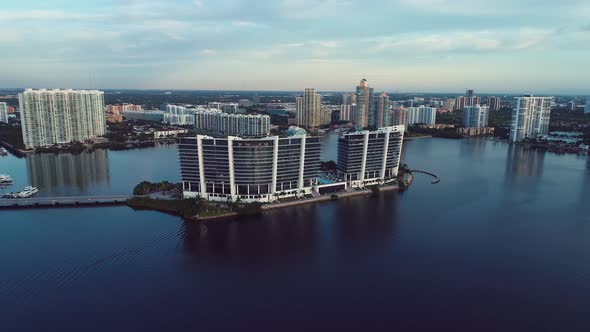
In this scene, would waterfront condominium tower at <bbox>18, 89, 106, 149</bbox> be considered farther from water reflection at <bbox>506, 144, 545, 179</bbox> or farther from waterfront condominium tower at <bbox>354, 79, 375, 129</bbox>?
water reflection at <bbox>506, 144, 545, 179</bbox>

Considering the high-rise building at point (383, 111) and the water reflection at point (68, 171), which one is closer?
the water reflection at point (68, 171)

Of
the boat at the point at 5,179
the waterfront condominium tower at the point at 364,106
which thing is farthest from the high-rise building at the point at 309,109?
the boat at the point at 5,179

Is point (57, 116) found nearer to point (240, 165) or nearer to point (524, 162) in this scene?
point (240, 165)

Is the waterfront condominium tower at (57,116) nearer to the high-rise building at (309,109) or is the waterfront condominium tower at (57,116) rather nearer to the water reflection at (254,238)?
the high-rise building at (309,109)

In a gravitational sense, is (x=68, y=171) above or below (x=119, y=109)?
below

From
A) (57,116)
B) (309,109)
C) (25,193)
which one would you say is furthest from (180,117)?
(25,193)

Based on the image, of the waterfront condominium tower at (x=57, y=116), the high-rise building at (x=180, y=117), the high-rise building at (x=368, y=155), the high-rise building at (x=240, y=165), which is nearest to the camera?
the high-rise building at (x=240, y=165)
